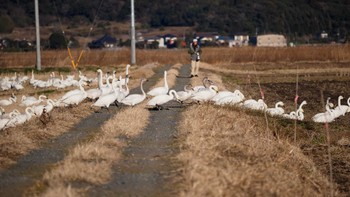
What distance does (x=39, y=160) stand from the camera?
36.2 feet

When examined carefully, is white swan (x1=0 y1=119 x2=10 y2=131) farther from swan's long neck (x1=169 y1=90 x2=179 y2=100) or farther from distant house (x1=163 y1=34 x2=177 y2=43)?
distant house (x1=163 y1=34 x2=177 y2=43)

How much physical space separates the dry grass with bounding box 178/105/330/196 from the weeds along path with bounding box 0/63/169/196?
1.96 meters

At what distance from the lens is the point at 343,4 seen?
5335 inches

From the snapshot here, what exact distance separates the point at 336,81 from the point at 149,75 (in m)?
9.42

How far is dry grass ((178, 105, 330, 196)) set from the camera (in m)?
8.87

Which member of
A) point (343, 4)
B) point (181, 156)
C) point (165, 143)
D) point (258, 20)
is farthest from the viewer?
point (343, 4)

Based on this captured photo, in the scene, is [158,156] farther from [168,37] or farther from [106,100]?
[168,37]

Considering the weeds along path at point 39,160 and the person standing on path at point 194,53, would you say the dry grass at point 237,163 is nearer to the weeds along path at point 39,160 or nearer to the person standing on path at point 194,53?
the weeds along path at point 39,160

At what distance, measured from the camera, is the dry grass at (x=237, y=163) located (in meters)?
8.87

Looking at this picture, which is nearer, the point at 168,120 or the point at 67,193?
the point at 67,193

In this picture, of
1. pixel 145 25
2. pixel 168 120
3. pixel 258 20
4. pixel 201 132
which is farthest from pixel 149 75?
pixel 145 25

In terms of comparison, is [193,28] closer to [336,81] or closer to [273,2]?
[273,2]

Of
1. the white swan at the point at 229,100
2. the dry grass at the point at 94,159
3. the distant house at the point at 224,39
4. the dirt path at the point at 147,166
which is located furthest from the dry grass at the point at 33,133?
the distant house at the point at 224,39

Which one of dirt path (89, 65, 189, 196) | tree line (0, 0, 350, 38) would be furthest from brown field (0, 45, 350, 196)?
tree line (0, 0, 350, 38)
